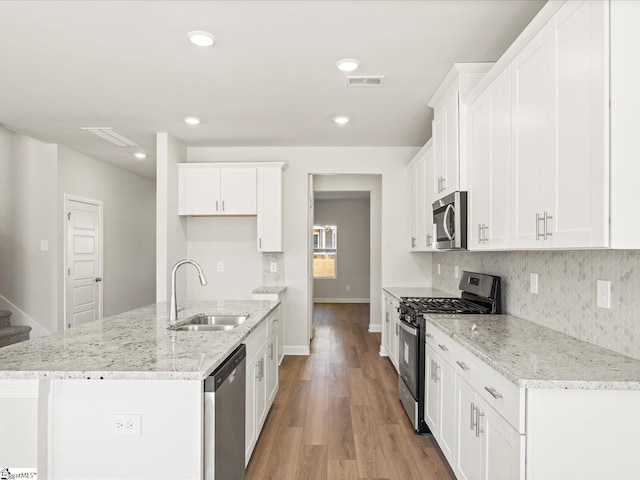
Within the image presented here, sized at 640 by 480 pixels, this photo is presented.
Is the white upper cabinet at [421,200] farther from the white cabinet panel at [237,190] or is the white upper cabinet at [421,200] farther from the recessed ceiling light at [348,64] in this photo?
the white cabinet panel at [237,190]

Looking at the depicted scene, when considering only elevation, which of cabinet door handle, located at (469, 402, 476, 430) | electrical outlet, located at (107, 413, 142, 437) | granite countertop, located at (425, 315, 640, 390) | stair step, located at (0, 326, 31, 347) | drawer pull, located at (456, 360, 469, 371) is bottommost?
stair step, located at (0, 326, 31, 347)

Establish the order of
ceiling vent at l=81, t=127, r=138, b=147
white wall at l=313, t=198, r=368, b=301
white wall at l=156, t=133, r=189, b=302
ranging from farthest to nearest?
white wall at l=313, t=198, r=368, b=301, white wall at l=156, t=133, r=189, b=302, ceiling vent at l=81, t=127, r=138, b=147

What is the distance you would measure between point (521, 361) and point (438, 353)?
97cm

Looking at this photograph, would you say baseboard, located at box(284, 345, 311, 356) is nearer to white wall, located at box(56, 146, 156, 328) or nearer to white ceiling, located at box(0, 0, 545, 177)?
white ceiling, located at box(0, 0, 545, 177)

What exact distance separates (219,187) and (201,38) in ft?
8.39

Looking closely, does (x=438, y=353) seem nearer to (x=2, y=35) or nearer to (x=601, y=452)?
(x=601, y=452)

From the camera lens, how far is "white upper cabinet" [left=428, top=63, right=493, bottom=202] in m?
2.83

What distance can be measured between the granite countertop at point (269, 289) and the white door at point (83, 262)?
8.30ft

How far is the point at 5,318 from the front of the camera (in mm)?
4938

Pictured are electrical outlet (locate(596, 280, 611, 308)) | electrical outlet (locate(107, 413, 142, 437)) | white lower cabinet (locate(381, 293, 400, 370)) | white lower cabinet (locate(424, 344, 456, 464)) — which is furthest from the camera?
white lower cabinet (locate(381, 293, 400, 370))

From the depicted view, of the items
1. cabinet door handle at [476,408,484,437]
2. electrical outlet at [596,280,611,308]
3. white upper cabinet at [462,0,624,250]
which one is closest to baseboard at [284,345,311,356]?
white upper cabinet at [462,0,624,250]

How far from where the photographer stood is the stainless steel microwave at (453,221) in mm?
2811

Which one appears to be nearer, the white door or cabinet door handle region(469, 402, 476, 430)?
cabinet door handle region(469, 402, 476, 430)

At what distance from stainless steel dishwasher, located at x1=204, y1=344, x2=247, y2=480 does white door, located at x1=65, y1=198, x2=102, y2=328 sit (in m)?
4.31
